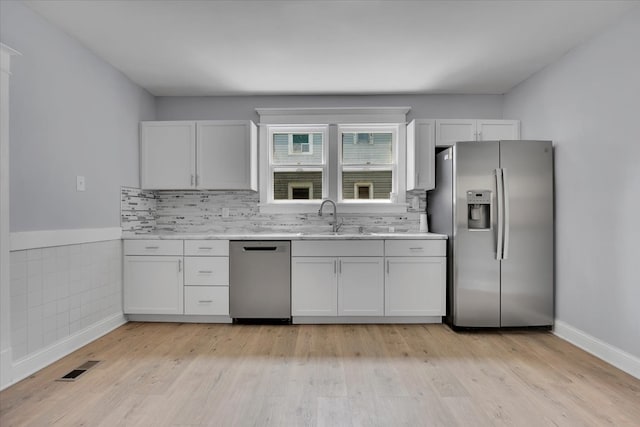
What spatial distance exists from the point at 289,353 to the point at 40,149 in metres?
2.32

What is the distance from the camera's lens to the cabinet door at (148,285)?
3.43 m

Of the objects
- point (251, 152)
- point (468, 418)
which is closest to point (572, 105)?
point (468, 418)

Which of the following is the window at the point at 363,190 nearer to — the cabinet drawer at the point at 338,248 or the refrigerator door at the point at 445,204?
the refrigerator door at the point at 445,204

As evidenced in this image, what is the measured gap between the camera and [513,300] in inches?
125

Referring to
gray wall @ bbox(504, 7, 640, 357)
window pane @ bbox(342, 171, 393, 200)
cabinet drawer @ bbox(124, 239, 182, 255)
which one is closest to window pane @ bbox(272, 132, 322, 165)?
window pane @ bbox(342, 171, 393, 200)

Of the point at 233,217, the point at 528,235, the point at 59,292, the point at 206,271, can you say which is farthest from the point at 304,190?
the point at 59,292

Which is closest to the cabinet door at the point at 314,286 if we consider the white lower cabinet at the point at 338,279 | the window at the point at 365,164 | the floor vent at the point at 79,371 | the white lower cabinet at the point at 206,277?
the white lower cabinet at the point at 338,279

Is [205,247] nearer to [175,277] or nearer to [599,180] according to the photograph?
[175,277]

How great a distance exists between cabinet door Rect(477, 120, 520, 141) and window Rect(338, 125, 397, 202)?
0.96 metres

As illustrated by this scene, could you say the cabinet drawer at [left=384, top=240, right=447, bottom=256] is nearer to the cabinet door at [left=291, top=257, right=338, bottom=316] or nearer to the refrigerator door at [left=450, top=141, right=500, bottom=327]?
the refrigerator door at [left=450, top=141, right=500, bottom=327]

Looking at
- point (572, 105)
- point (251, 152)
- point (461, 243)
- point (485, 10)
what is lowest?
→ point (461, 243)

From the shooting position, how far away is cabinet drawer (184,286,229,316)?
342 centimetres

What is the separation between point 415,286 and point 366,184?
134 cm

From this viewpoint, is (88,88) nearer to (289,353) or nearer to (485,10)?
(289,353)
